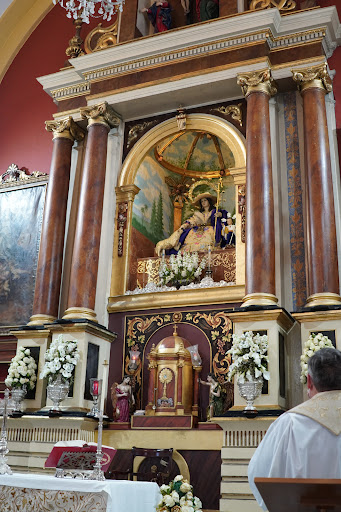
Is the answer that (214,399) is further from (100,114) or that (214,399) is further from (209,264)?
(100,114)

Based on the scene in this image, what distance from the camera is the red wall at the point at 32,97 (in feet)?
38.8

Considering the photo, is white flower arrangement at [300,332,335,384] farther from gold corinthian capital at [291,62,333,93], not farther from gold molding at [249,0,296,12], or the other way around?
gold molding at [249,0,296,12]

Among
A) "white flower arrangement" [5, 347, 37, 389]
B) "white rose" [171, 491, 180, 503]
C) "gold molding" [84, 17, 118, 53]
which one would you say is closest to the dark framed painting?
"white flower arrangement" [5, 347, 37, 389]

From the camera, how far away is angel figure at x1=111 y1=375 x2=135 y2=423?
8805 millimetres

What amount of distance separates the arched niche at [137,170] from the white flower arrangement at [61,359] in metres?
1.35

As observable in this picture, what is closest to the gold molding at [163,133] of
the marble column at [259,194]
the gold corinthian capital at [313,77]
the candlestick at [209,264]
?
the marble column at [259,194]

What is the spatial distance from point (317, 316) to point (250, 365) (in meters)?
1.04

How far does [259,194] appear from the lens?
28.5 ft

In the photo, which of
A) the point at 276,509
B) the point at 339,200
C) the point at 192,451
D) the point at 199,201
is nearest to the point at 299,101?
the point at 339,200

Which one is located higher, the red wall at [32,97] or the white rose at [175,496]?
the red wall at [32,97]

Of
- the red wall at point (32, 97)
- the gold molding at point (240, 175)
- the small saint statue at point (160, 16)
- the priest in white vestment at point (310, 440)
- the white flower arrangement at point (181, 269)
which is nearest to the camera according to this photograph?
the priest in white vestment at point (310, 440)

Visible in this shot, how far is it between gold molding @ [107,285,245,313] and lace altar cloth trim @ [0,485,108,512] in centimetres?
486

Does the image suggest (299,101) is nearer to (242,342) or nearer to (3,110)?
(242,342)

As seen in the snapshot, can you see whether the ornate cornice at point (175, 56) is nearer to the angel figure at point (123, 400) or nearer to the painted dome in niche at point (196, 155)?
the painted dome in niche at point (196, 155)
